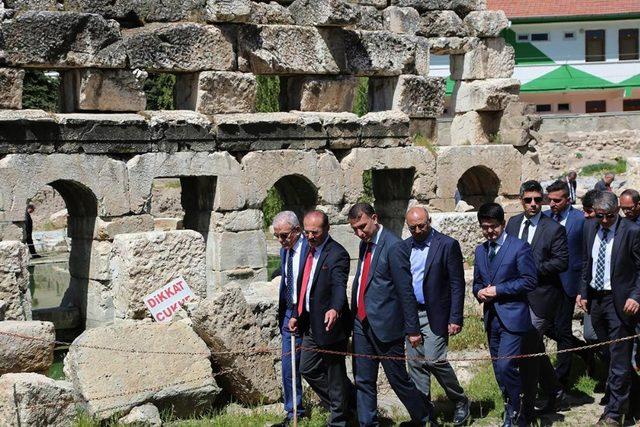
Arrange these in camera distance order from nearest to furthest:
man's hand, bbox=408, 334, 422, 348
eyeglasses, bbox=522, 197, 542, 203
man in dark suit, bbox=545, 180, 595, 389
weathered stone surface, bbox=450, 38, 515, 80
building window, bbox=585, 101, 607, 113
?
man's hand, bbox=408, 334, 422, 348, eyeglasses, bbox=522, 197, 542, 203, man in dark suit, bbox=545, 180, 595, 389, weathered stone surface, bbox=450, 38, 515, 80, building window, bbox=585, 101, 607, 113

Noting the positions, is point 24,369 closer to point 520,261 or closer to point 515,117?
point 520,261

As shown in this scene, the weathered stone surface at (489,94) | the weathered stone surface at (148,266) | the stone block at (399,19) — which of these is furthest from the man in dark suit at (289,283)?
the weathered stone surface at (489,94)

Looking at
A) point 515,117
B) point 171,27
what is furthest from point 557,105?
point 171,27

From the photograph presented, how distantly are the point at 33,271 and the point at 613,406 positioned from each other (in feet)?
49.0

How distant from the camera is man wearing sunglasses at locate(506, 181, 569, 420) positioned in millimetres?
9773

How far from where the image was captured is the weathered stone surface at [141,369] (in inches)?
373

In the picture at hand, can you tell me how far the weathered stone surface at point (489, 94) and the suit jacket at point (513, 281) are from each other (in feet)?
37.0

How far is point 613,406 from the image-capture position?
9594 millimetres

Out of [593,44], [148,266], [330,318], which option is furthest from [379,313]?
[593,44]

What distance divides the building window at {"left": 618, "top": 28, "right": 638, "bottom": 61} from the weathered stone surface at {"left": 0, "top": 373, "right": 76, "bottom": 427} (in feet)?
131

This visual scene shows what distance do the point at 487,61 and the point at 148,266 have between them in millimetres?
10729

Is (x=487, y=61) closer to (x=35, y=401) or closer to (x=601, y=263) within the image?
(x=601, y=263)

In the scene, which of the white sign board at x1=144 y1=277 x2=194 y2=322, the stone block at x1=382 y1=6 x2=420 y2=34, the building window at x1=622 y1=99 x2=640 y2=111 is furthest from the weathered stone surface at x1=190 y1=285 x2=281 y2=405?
the building window at x1=622 y1=99 x2=640 y2=111

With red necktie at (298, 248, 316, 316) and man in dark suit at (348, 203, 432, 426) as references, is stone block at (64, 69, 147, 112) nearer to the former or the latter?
red necktie at (298, 248, 316, 316)
